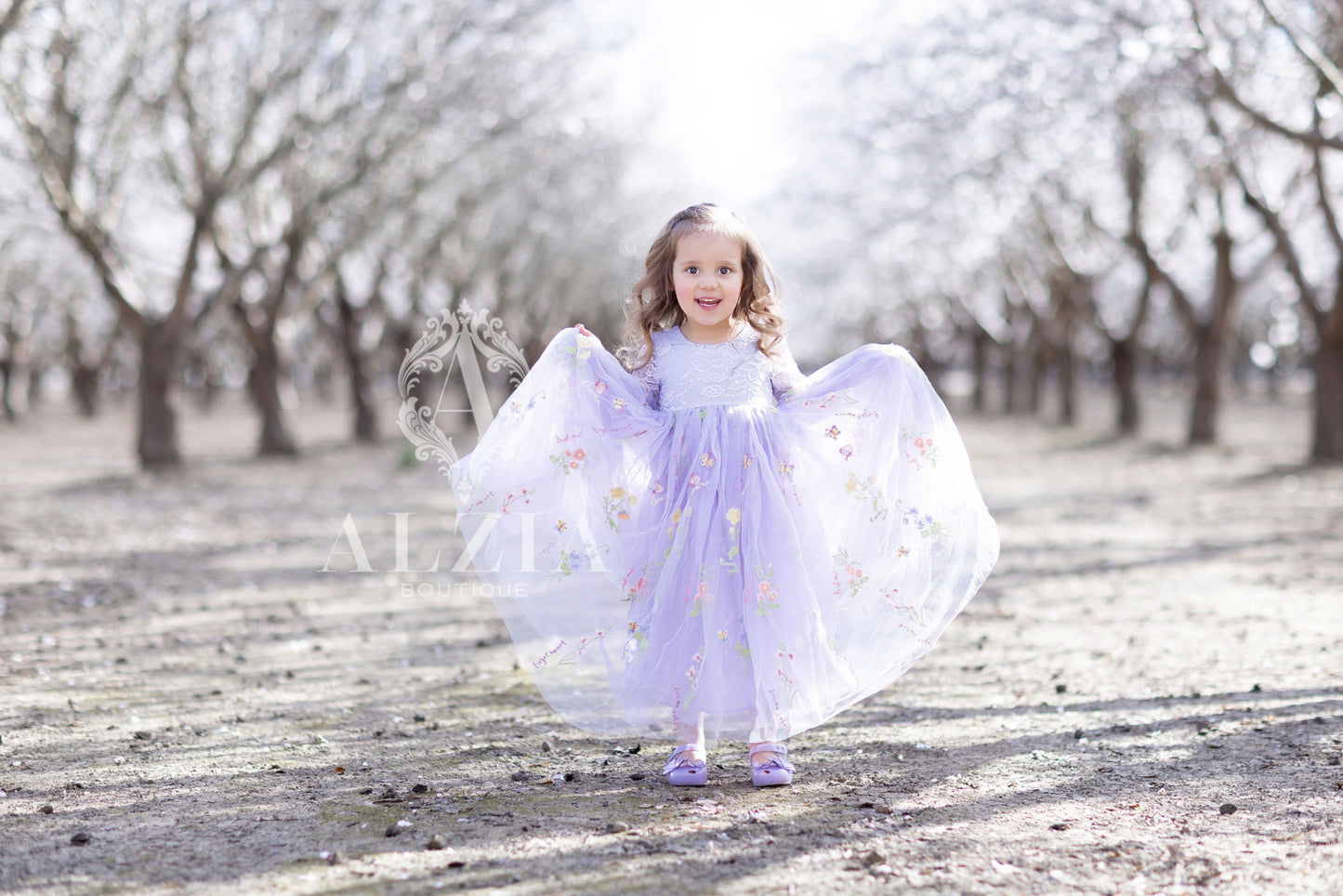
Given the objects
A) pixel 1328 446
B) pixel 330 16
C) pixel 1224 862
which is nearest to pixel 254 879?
pixel 1224 862

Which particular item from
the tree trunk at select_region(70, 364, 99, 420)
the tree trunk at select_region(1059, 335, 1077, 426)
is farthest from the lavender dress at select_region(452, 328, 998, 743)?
the tree trunk at select_region(70, 364, 99, 420)

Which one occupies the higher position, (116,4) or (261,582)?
(116,4)

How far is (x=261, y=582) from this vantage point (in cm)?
791

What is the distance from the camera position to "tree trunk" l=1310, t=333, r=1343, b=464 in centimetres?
1422

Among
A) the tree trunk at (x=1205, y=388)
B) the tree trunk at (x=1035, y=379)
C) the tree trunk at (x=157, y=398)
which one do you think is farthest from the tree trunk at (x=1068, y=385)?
the tree trunk at (x=157, y=398)

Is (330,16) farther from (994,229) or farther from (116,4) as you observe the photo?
(994,229)

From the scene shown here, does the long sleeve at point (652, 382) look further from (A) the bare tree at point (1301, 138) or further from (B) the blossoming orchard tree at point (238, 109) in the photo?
(B) the blossoming orchard tree at point (238, 109)

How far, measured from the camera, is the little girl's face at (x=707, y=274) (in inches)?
151

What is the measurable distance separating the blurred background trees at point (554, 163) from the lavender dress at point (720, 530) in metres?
0.48

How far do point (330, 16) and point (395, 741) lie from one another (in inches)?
390

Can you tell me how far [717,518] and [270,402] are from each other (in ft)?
55.0

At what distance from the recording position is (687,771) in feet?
12.2

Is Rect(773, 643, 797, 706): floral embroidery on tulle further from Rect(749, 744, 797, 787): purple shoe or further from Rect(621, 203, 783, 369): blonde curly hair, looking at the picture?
Rect(621, 203, 783, 369): blonde curly hair

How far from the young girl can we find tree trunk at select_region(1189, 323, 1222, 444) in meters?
16.2
